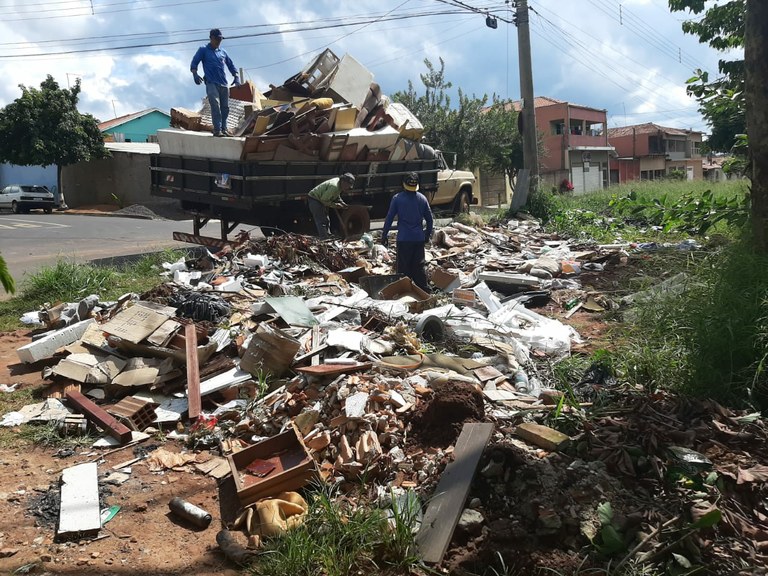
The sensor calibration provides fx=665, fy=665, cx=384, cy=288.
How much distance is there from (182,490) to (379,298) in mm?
4062

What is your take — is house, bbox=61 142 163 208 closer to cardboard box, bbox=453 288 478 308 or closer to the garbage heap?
the garbage heap

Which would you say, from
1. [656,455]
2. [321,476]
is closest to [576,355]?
[656,455]

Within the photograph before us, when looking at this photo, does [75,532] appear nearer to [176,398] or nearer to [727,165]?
[176,398]

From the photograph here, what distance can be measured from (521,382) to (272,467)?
2.07 metres

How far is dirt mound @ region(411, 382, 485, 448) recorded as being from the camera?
4078mm

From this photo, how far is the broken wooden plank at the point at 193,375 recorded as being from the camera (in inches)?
195

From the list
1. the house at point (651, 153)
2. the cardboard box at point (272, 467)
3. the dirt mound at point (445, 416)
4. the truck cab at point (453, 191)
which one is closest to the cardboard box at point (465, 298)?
the dirt mound at point (445, 416)

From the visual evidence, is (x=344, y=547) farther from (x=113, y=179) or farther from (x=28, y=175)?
(x=28, y=175)

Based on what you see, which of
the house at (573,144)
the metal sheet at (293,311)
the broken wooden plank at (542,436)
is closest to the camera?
the broken wooden plank at (542,436)

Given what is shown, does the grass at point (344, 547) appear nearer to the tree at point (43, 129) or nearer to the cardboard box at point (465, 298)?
the cardboard box at point (465, 298)

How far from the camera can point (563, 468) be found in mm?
3518

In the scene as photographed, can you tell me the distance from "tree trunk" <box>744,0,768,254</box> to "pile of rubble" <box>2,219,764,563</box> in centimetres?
195

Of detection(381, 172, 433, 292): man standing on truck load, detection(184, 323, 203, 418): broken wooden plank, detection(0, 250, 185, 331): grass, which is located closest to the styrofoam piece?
detection(0, 250, 185, 331): grass

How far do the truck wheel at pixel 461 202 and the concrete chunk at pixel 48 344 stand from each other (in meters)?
13.0
